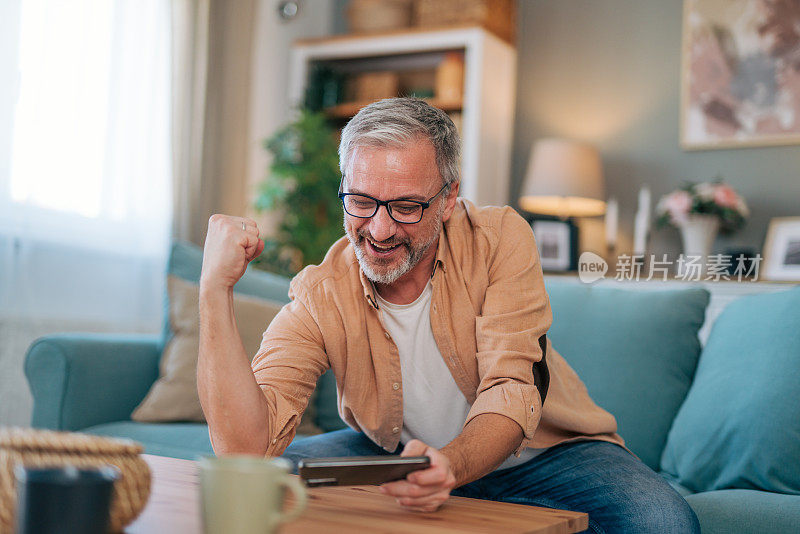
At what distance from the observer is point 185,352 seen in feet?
7.78

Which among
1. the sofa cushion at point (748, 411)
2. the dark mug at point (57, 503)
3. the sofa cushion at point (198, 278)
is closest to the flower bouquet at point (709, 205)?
the sofa cushion at point (748, 411)

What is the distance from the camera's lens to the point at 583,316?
208cm

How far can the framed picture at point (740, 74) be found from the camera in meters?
3.66

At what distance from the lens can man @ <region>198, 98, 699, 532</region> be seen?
50.1 inches

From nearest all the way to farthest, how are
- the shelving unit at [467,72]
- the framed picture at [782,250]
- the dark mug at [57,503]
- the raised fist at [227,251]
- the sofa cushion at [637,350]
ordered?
the dark mug at [57,503], the raised fist at [227,251], the sofa cushion at [637,350], the framed picture at [782,250], the shelving unit at [467,72]

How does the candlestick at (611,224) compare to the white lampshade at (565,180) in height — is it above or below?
below

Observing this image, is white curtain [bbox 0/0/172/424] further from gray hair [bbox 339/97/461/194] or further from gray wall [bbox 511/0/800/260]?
gray hair [bbox 339/97/461/194]

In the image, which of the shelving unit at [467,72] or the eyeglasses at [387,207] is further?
the shelving unit at [467,72]

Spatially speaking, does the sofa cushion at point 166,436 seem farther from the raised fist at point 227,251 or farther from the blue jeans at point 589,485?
the raised fist at point 227,251

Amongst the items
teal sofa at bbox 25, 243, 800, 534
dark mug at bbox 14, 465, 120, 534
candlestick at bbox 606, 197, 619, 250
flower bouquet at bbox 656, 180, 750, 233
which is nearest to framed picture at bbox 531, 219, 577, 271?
candlestick at bbox 606, 197, 619, 250

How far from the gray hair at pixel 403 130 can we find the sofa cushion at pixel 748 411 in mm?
793

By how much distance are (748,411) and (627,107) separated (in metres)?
2.57

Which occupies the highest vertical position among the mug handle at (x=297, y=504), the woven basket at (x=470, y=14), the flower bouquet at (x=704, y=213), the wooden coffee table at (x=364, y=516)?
the woven basket at (x=470, y=14)

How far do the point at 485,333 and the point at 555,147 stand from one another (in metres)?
2.49
